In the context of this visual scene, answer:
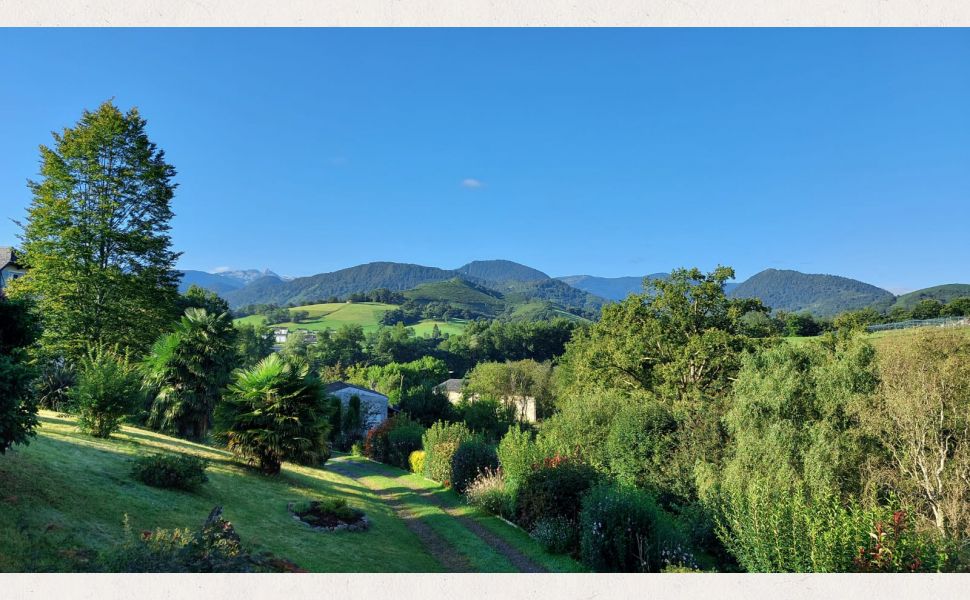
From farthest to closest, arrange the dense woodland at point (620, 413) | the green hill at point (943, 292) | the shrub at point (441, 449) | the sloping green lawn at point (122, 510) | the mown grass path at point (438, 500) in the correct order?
the green hill at point (943, 292)
the shrub at point (441, 449)
the mown grass path at point (438, 500)
the dense woodland at point (620, 413)
the sloping green lawn at point (122, 510)

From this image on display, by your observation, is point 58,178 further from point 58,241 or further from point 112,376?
point 112,376

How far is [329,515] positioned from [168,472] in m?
3.73

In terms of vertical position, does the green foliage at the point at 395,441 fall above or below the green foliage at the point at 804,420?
below

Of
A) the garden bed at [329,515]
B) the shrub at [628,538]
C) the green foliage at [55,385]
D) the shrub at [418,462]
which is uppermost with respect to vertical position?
the green foliage at [55,385]

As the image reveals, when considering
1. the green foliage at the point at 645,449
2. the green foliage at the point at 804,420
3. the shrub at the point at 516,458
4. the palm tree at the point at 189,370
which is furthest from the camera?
the green foliage at the point at 645,449

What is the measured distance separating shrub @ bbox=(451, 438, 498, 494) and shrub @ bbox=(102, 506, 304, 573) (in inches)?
509

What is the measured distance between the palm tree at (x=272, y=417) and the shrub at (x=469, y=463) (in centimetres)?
579

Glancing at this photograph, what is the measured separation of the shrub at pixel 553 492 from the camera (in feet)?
44.5

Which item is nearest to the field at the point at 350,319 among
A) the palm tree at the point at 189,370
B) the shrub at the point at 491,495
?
the palm tree at the point at 189,370

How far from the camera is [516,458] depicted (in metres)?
16.8

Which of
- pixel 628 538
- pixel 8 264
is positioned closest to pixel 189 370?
pixel 628 538

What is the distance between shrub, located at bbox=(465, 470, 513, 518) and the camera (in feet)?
52.4

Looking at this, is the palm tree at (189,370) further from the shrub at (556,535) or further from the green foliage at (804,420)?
the green foliage at (804,420)
